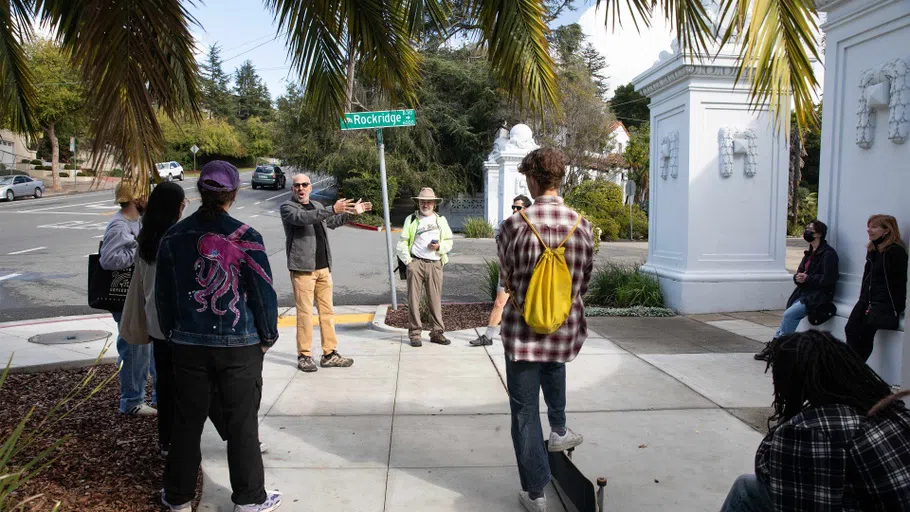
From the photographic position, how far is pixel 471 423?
15.7 feet

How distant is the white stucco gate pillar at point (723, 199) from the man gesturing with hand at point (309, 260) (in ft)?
16.8

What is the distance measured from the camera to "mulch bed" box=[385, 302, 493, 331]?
8.47m

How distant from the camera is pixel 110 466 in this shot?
3.78m

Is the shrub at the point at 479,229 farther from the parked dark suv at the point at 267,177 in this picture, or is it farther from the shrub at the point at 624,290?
the parked dark suv at the point at 267,177

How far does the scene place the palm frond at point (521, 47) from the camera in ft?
12.2

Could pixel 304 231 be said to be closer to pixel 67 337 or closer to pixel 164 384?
pixel 164 384

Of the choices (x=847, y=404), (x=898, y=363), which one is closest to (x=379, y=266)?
(x=898, y=363)

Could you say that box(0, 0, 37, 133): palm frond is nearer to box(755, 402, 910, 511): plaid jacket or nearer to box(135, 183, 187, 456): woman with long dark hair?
box(135, 183, 187, 456): woman with long dark hair

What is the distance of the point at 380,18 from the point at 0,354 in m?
5.32

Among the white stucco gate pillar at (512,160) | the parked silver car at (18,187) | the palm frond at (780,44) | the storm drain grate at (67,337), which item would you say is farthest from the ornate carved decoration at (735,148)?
the parked silver car at (18,187)

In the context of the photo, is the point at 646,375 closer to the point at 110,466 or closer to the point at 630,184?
the point at 110,466

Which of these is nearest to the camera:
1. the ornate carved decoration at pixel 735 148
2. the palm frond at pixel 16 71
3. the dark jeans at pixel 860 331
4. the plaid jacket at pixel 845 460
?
the plaid jacket at pixel 845 460

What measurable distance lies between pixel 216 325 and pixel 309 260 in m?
3.02

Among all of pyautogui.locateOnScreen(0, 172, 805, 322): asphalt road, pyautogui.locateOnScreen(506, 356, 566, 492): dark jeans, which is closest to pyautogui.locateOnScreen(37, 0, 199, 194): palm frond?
pyautogui.locateOnScreen(506, 356, 566, 492): dark jeans
